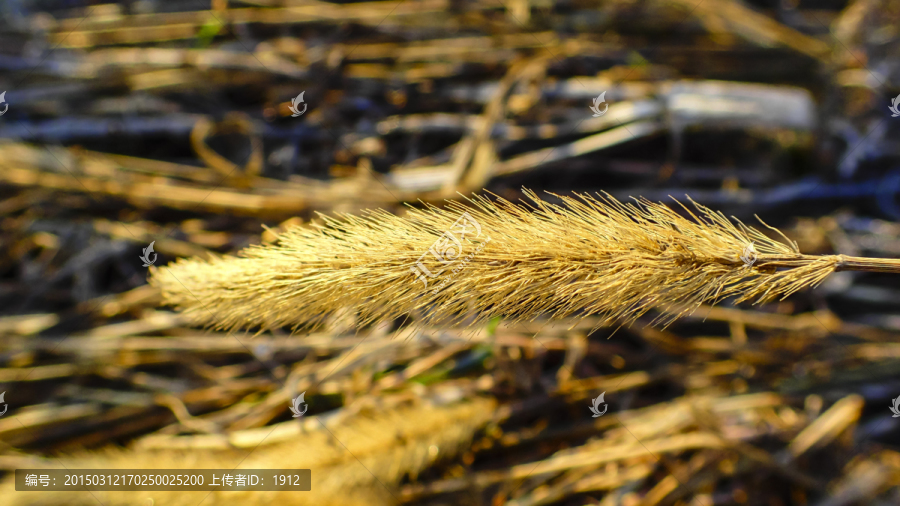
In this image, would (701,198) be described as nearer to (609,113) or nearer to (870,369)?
(609,113)

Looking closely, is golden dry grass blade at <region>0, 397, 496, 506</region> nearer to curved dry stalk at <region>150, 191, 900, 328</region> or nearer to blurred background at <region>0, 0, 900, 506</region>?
blurred background at <region>0, 0, 900, 506</region>

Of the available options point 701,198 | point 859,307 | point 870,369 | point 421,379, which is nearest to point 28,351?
point 421,379

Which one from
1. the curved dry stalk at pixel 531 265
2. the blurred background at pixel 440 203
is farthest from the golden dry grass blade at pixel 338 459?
the curved dry stalk at pixel 531 265

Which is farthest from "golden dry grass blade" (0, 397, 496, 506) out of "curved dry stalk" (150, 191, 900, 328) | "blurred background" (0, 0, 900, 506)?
"curved dry stalk" (150, 191, 900, 328)

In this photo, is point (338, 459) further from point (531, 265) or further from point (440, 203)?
point (440, 203)

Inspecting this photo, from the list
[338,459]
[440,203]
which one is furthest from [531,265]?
[440,203]

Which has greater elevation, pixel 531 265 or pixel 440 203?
pixel 440 203

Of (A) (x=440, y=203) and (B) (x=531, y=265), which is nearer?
(B) (x=531, y=265)
